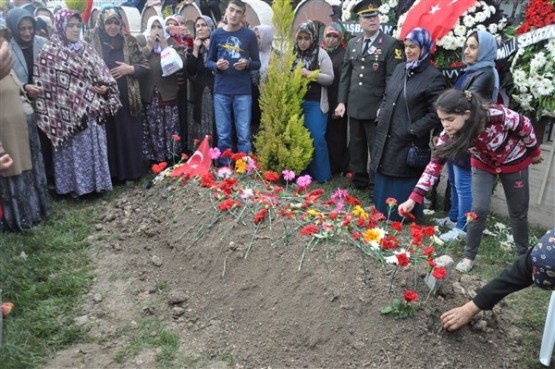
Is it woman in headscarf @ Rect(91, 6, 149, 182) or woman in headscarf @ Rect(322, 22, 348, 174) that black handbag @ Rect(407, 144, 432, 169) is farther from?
woman in headscarf @ Rect(91, 6, 149, 182)

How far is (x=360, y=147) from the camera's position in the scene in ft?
18.4

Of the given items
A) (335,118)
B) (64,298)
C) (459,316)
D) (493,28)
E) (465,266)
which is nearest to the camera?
(459,316)

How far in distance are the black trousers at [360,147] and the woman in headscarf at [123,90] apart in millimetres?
2422

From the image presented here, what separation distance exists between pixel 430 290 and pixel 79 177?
384 cm

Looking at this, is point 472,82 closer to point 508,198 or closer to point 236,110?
point 508,198

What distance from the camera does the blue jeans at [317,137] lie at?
577 centimetres

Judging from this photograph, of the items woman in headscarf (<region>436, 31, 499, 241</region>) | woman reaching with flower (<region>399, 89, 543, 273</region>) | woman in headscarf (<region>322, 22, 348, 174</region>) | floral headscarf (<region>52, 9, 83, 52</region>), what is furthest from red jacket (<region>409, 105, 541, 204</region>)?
floral headscarf (<region>52, 9, 83, 52</region>)

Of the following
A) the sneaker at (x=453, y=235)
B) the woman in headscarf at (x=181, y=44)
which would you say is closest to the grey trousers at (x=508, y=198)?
the sneaker at (x=453, y=235)

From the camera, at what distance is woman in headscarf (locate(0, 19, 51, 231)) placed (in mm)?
4242

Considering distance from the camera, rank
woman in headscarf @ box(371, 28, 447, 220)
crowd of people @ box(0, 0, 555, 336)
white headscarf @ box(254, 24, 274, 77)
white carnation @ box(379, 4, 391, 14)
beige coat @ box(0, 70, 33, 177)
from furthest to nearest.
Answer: white headscarf @ box(254, 24, 274, 77), white carnation @ box(379, 4, 391, 14), woman in headscarf @ box(371, 28, 447, 220), beige coat @ box(0, 70, 33, 177), crowd of people @ box(0, 0, 555, 336)

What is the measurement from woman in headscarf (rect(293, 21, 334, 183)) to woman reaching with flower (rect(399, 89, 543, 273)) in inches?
95.5

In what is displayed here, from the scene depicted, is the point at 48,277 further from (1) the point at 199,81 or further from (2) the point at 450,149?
(1) the point at 199,81

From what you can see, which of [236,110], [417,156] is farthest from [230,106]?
[417,156]

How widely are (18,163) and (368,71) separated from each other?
11.2 ft
